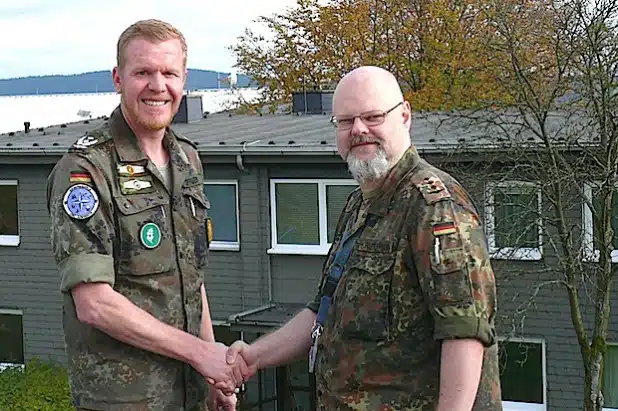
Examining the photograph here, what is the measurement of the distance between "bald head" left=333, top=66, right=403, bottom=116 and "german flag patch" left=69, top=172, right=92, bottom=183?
32.7 inches

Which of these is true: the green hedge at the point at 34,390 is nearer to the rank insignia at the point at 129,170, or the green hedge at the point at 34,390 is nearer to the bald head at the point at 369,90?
the rank insignia at the point at 129,170

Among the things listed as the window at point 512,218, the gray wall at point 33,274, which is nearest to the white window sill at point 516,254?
the window at point 512,218

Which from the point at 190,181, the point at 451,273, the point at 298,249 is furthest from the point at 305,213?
the point at 451,273

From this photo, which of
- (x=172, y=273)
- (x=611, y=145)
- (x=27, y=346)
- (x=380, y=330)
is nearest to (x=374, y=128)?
(x=380, y=330)

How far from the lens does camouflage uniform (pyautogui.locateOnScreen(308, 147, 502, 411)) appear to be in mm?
2959

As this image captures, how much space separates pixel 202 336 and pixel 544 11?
10.8m

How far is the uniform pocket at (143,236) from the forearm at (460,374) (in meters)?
1.05

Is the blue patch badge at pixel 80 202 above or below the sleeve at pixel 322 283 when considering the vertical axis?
above

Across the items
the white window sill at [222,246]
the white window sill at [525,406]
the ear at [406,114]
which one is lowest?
the white window sill at [525,406]

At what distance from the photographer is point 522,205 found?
1345cm

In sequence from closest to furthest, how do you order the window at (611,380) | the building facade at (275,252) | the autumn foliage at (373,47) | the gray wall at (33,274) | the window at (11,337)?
1. the building facade at (275,252)
2. the window at (611,380)
3. the gray wall at (33,274)
4. the window at (11,337)
5. the autumn foliage at (373,47)

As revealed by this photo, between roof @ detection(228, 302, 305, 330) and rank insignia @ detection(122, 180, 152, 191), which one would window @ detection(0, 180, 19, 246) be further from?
rank insignia @ detection(122, 180, 152, 191)

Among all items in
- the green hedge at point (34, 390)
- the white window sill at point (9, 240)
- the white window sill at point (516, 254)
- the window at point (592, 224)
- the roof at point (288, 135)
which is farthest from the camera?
the white window sill at point (9, 240)

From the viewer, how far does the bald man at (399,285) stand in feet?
9.69
